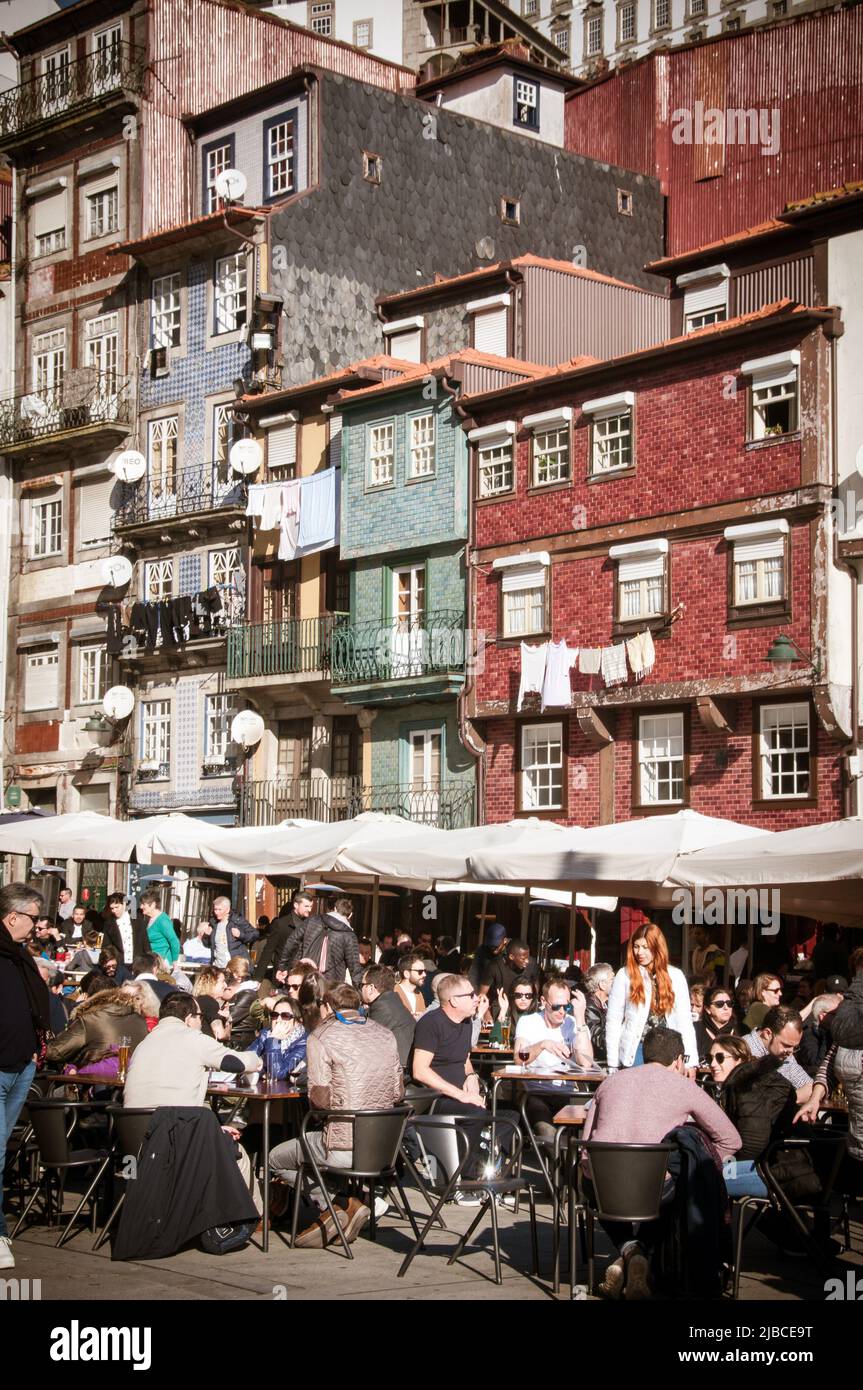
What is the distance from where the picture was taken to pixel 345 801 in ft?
124

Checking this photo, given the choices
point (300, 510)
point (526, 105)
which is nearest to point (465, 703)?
point (300, 510)

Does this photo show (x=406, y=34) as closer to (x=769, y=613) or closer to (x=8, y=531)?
(x=8, y=531)

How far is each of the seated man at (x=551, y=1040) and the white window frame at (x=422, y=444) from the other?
22.7m

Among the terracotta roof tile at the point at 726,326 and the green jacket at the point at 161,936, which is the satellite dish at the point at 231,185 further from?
the green jacket at the point at 161,936

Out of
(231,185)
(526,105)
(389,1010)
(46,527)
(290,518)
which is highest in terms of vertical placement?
(526,105)

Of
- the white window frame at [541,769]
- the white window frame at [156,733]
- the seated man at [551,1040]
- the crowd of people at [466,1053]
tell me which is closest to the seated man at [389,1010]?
the crowd of people at [466,1053]

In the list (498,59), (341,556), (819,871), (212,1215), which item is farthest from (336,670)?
(212,1215)

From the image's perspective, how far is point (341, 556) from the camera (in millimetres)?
38219

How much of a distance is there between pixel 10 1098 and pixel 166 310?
3455 centimetres

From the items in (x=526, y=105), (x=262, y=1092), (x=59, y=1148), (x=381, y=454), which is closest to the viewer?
(x=59, y=1148)

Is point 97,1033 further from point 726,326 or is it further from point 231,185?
point 231,185

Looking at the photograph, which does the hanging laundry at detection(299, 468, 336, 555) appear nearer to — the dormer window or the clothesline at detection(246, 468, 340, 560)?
the clothesline at detection(246, 468, 340, 560)

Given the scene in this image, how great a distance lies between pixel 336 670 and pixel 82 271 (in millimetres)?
14298

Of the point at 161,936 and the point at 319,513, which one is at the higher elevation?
the point at 319,513
